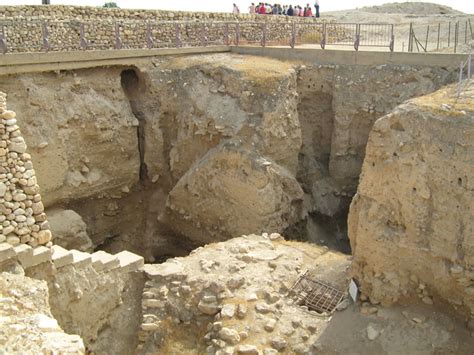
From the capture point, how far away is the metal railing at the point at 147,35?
48.5 ft

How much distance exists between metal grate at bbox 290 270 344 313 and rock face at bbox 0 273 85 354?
15.3 feet

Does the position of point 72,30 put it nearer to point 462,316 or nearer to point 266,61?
point 266,61

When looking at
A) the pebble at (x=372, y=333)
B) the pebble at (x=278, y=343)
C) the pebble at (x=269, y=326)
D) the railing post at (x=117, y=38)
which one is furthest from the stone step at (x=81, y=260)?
the railing post at (x=117, y=38)

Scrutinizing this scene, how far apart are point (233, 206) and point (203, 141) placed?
208 cm

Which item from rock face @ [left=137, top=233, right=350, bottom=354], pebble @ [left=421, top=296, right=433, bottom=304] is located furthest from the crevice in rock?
pebble @ [left=421, top=296, right=433, bottom=304]

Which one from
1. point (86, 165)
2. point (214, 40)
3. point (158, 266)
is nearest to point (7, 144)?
point (158, 266)

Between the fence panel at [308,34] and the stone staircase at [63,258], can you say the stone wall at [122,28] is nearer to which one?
the fence panel at [308,34]

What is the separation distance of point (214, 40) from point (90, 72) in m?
5.55

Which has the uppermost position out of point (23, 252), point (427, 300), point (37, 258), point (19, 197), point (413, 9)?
point (413, 9)

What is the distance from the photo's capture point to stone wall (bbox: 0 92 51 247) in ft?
29.1

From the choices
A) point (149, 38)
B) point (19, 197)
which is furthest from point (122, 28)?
point (19, 197)

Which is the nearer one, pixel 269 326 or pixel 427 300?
pixel 427 300

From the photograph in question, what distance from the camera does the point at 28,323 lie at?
6.72 metres

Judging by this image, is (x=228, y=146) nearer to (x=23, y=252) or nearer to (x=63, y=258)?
(x=63, y=258)
